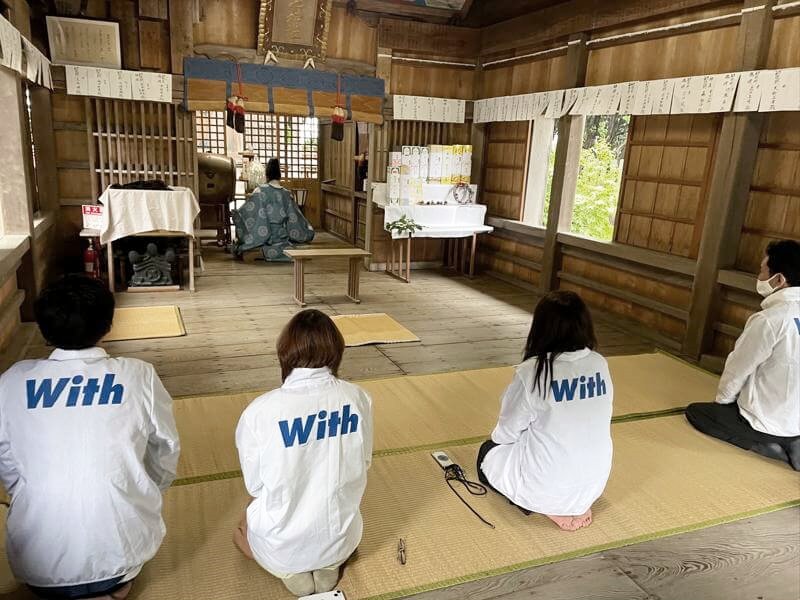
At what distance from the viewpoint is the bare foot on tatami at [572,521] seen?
7.29ft

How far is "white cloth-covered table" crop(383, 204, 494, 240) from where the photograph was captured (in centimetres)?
638

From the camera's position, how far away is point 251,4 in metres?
5.98

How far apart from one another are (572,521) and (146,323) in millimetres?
3552

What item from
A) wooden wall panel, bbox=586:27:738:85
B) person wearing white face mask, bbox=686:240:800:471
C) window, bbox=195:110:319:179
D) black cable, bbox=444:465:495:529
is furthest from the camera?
window, bbox=195:110:319:179

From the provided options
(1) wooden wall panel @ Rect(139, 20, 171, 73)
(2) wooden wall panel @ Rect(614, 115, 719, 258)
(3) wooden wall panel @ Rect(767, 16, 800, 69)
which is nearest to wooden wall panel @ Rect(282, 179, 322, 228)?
(1) wooden wall panel @ Rect(139, 20, 171, 73)

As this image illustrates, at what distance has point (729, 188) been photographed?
3984 mm

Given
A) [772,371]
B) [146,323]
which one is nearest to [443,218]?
[146,323]

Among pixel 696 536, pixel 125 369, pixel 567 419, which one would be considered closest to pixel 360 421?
pixel 125 369

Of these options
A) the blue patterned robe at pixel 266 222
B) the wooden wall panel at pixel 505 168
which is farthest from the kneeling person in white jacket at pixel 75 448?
the blue patterned robe at pixel 266 222

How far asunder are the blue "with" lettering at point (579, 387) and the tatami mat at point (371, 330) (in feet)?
7.77

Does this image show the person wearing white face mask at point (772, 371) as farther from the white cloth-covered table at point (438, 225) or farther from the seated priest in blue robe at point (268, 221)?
the seated priest in blue robe at point (268, 221)

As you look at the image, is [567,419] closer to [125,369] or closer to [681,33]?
[125,369]

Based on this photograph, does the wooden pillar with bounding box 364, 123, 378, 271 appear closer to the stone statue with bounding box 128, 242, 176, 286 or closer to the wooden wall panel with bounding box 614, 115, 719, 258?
the stone statue with bounding box 128, 242, 176, 286

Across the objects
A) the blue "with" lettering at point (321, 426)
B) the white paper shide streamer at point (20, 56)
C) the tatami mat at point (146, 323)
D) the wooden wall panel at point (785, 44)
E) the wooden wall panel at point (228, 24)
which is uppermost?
the wooden wall panel at point (228, 24)
